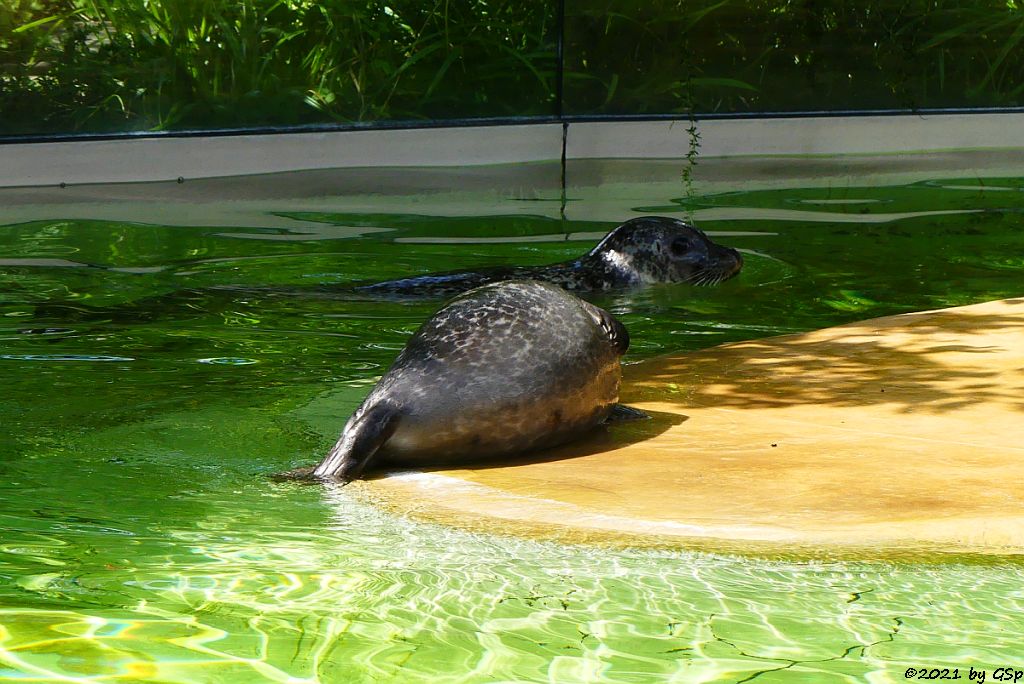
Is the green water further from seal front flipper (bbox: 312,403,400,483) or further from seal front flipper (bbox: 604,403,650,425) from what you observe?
seal front flipper (bbox: 604,403,650,425)

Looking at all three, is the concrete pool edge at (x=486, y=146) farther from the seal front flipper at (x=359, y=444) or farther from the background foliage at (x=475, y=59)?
the seal front flipper at (x=359, y=444)

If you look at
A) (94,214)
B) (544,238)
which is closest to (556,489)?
(544,238)

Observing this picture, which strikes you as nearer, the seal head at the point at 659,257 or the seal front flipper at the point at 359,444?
the seal front flipper at the point at 359,444

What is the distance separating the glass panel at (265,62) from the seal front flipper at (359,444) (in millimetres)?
9152

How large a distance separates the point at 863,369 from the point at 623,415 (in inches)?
60.9

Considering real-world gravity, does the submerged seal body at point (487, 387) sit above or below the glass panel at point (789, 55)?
below

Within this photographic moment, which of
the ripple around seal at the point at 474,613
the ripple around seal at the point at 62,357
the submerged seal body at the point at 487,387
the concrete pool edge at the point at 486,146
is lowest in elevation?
the ripple around seal at the point at 474,613

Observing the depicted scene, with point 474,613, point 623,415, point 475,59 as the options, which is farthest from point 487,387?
point 475,59

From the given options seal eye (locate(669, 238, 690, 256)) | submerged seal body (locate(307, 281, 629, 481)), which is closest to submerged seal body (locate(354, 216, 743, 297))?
seal eye (locate(669, 238, 690, 256))

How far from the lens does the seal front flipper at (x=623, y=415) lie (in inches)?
242

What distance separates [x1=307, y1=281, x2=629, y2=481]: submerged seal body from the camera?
5402 mm

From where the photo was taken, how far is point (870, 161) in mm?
15883

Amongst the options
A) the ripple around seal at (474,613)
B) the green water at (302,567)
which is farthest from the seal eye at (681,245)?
the ripple around seal at (474,613)

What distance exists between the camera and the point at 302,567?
4238 millimetres
